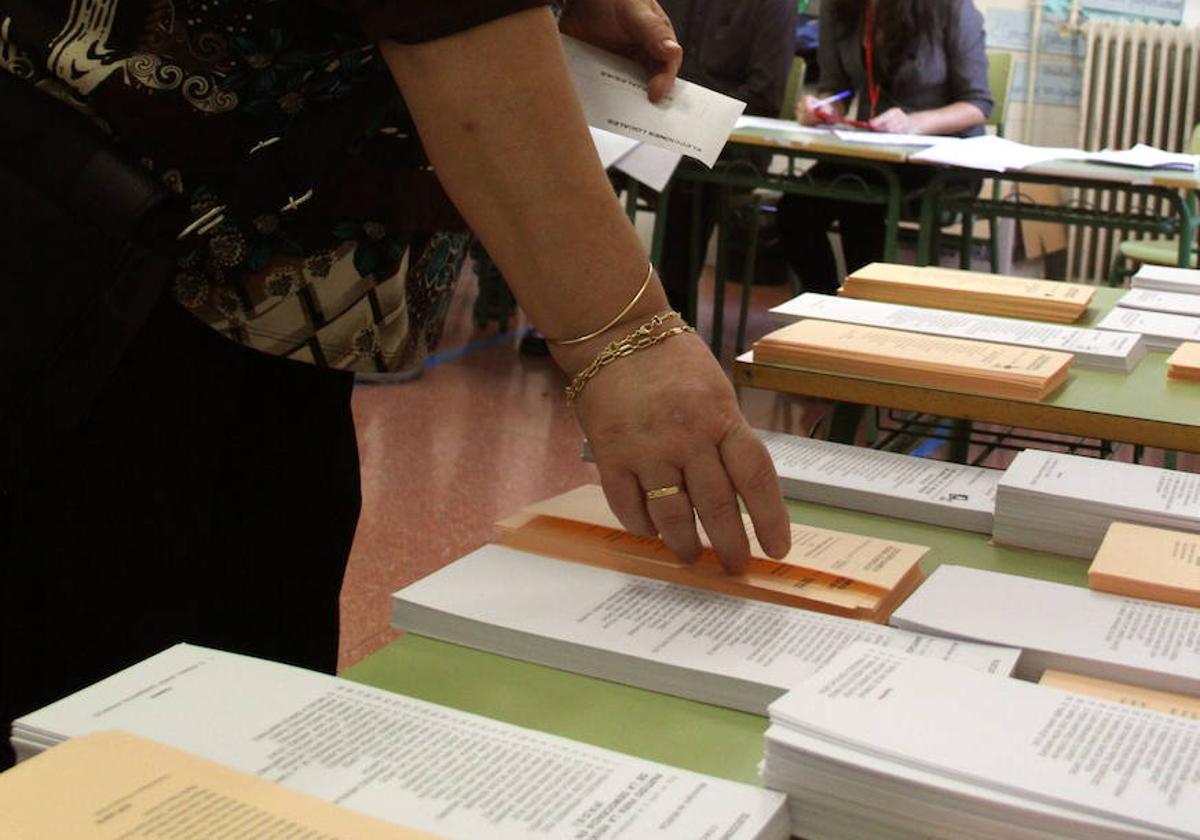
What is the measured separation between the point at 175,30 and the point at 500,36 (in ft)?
0.71

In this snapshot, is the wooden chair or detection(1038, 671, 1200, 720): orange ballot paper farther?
the wooden chair

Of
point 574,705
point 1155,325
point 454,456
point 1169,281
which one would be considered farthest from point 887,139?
point 574,705

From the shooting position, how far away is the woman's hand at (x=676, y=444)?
2.66ft

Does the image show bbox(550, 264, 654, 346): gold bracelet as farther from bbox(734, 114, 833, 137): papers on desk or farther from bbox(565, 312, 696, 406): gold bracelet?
bbox(734, 114, 833, 137): papers on desk

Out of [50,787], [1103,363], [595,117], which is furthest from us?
[1103,363]

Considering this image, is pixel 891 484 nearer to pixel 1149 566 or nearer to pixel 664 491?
pixel 1149 566

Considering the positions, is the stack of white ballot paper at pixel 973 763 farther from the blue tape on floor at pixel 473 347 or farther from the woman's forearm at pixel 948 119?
the woman's forearm at pixel 948 119

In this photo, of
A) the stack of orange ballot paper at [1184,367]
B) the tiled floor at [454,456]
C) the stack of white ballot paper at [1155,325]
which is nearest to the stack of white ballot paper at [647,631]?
the stack of orange ballot paper at [1184,367]

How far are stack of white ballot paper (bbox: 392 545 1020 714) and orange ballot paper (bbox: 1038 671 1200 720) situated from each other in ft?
0.10

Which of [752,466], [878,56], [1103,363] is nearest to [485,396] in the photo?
[878,56]

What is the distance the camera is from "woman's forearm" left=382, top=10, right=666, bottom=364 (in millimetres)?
759

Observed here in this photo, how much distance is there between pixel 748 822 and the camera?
23.4 inches

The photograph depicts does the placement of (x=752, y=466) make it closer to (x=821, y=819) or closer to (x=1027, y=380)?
(x=821, y=819)

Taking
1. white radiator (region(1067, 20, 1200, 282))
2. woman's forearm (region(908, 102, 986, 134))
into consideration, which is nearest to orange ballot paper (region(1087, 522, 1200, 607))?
woman's forearm (region(908, 102, 986, 134))
